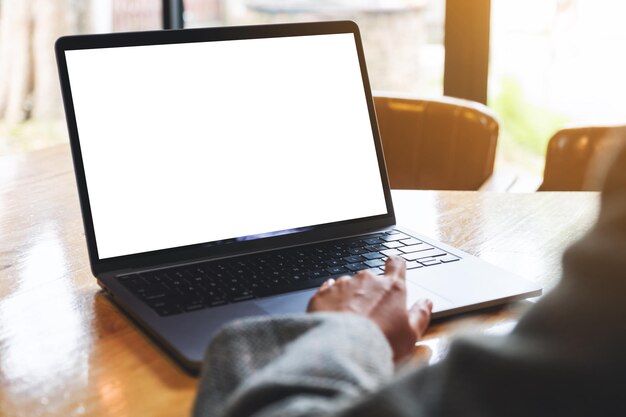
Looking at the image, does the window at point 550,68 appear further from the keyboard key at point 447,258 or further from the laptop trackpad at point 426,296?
the laptop trackpad at point 426,296

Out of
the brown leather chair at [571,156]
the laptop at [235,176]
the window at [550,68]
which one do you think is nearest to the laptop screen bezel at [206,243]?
the laptop at [235,176]

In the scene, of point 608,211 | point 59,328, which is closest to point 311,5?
point 59,328

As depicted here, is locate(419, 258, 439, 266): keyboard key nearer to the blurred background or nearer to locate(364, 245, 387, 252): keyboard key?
locate(364, 245, 387, 252): keyboard key

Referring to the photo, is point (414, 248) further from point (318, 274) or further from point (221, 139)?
point (221, 139)

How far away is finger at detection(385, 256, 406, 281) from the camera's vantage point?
882mm

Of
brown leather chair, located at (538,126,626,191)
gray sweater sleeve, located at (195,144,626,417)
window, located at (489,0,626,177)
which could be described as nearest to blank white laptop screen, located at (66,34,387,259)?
gray sweater sleeve, located at (195,144,626,417)

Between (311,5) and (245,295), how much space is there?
245cm

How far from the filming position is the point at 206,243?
3.44 feet

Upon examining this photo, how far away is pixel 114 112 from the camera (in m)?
1.04

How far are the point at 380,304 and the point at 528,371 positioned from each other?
306 mm

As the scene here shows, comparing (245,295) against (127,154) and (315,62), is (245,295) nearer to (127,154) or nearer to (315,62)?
(127,154)

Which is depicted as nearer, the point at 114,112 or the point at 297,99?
the point at 114,112

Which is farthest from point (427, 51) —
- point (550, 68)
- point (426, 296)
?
point (426, 296)

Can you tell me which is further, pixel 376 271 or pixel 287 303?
pixel 376 271
